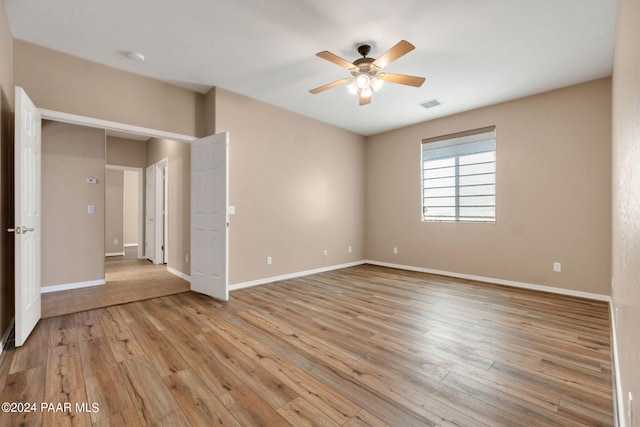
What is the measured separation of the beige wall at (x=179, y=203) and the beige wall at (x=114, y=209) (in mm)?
2839

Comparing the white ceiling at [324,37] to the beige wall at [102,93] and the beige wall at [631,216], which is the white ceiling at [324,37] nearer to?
the beige wall at [102,93]

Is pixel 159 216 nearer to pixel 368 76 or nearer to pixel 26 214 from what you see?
pixel 26 214

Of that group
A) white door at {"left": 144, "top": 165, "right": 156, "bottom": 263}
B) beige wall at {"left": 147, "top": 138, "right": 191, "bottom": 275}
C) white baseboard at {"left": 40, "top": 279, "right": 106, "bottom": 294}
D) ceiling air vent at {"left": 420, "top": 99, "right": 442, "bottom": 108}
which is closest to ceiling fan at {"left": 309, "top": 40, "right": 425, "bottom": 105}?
ceiling air vent at {"left": 420, "top": 99, "right": 442, "bottom": 108}

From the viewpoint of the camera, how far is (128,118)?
3.54 metres

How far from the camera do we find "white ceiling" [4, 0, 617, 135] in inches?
95.3

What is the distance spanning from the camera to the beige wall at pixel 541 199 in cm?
372

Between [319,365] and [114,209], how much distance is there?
7.73 m

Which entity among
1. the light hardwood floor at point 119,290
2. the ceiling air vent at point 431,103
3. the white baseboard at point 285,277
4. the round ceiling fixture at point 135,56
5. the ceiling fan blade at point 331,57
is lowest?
the light hardwood floor at point 119,290

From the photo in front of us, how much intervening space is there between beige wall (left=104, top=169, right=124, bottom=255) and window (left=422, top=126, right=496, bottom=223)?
7.63 metres

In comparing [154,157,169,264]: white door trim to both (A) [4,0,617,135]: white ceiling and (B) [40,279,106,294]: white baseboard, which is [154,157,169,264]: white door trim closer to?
(B) [40,279,106,294]: white baseboard

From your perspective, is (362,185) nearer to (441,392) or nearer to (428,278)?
(428,278)

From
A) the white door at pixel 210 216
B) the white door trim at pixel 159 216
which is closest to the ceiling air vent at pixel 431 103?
the white door at pixel 210 216

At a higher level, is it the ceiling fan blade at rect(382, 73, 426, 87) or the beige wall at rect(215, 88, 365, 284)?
the ceiling fan blade at rect(382, 73, 426, 87)

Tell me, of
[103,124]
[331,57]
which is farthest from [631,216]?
[103,124]
